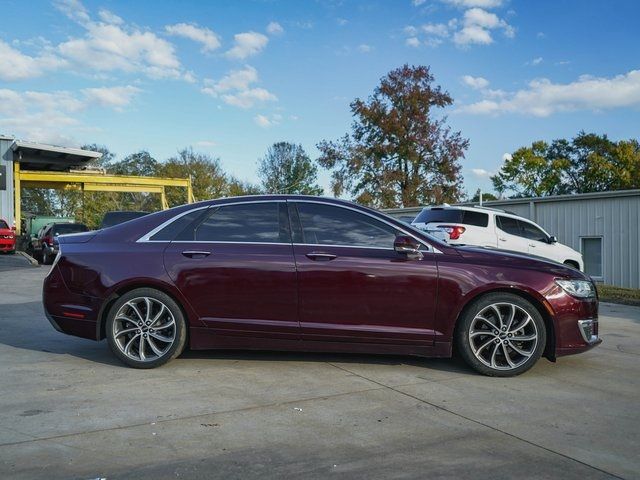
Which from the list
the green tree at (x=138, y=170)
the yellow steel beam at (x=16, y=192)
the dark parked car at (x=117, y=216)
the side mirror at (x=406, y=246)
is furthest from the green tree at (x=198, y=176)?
the side mirror at (x=406, y=246)

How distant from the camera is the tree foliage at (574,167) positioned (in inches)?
2133

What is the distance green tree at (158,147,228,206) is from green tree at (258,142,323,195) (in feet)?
14.3

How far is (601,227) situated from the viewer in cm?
2016

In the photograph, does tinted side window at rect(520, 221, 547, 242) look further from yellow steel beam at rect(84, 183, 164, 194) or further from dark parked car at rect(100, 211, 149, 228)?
yellow steel beam at rect(84, 183, 164, 194)

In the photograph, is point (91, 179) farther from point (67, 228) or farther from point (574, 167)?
point (574, 167)

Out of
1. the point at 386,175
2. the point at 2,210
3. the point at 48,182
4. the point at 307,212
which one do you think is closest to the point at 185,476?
the point at 307,212

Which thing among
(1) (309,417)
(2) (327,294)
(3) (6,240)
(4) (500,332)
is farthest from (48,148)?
(1) (309,417)

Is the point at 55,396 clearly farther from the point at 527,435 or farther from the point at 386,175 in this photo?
the point at 386,175

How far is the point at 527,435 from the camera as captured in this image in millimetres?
3967

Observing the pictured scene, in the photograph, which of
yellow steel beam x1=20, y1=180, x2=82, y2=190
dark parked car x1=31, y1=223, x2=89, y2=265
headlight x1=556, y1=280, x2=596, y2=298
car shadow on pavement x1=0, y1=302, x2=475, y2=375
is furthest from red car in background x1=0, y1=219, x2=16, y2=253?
headlight x1=556, y1=280, x2=596, y2=298

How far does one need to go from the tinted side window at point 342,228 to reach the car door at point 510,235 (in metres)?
9.55

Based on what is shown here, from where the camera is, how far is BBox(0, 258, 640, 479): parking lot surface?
11.3 feet

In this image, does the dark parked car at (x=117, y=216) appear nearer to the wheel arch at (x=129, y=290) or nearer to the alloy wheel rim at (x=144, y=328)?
the wheel arch at (x=129, y=290)

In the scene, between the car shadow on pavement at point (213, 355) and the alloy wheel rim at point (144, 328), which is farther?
the car shadow on pavement at point (213, 355)
